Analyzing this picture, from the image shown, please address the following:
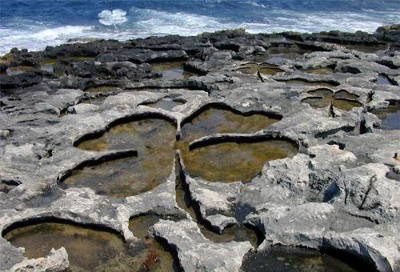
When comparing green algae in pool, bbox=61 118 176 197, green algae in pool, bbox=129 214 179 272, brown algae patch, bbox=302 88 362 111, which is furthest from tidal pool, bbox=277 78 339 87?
green algae in pool, bbox=129 214 179 272

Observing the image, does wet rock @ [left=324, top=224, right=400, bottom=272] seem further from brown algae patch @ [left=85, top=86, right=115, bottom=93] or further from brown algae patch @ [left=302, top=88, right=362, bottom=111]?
brown algae patch @ [left=85, top=86, right=115, bottom=93]

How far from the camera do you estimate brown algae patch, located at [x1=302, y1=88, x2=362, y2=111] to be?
49.9 feet

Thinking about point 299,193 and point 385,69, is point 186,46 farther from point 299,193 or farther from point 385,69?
point 299,193

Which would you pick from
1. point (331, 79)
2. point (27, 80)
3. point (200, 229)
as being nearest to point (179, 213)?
point (200, 229)

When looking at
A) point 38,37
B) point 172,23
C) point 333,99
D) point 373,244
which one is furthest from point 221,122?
point 172,23

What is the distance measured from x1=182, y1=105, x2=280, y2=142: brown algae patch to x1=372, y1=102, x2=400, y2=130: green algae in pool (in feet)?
10.6

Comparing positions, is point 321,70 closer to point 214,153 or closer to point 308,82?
point 308,82

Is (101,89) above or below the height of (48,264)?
below

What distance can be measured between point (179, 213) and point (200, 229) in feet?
2.19

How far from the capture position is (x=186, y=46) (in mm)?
24312

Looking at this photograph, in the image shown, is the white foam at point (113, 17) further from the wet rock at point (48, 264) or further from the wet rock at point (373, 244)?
the wet rock at point (373, 244)

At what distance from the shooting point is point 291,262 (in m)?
8.12

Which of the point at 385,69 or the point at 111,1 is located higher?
the point at 385,69

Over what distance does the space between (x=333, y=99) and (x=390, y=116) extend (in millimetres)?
1919
